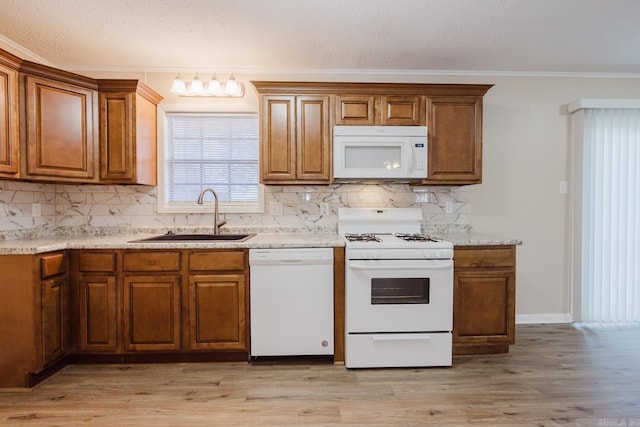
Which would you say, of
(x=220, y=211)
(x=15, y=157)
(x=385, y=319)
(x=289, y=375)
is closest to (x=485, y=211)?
(x=385, y=319)

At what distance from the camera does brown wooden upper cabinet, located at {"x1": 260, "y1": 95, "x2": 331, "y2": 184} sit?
2746 millimetres

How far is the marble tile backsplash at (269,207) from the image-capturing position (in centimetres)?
301

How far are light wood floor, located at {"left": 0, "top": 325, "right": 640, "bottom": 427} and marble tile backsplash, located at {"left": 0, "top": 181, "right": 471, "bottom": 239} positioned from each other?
1.20 metres

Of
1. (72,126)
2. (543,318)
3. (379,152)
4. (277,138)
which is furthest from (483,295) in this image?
(72,126)

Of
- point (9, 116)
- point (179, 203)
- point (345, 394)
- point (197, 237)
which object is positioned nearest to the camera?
point (345, 394)

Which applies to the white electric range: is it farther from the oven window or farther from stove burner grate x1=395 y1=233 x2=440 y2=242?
stove burner grate x1=395 y1=233 x2=440 y2=242

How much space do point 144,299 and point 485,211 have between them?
10.0 ft

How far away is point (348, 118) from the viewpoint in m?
2.75

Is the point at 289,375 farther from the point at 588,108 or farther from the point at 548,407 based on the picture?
the point at 588,108

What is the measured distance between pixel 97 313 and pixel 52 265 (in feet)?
1.49

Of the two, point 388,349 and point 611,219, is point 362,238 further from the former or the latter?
point 611,219

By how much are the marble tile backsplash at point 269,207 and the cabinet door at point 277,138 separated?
1.21 feet

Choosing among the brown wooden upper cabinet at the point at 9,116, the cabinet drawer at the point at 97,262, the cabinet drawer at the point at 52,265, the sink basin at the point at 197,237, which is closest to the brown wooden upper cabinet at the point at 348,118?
the sink basin at the point at 197,237

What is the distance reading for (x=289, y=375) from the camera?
2.30 m
